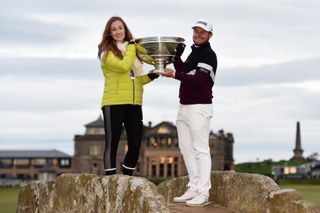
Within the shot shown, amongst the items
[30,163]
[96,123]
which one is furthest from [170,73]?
[30,163]

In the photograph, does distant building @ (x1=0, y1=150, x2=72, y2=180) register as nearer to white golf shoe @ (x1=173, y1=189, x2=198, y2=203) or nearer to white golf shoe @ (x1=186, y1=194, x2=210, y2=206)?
white golf shoe @ (x1=173, y1=189, x2=198, y2=203)

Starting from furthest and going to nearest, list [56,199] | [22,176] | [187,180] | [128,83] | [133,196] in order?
[22,176], [187,180], [56,199], [128,83], [133,196]

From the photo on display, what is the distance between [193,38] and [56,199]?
10.7ft

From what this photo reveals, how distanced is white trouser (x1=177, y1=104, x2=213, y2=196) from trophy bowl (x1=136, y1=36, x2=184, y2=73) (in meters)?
0.75

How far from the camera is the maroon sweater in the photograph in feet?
36.1

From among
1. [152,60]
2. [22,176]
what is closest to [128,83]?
[152,60]

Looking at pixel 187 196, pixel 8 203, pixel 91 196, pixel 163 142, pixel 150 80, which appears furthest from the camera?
pixel 163 142

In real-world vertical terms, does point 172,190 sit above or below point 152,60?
below

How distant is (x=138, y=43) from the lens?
36.7ft

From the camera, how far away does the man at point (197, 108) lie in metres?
11.1

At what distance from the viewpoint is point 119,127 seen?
11156mm

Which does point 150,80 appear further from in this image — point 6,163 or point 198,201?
point 6,163

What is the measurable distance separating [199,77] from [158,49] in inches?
29.0

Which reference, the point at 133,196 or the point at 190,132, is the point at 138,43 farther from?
the point at 133,196
